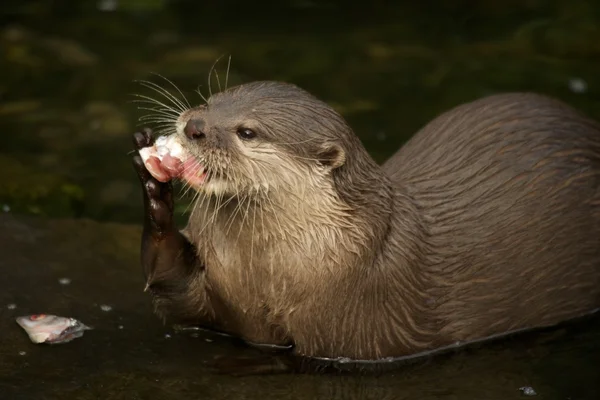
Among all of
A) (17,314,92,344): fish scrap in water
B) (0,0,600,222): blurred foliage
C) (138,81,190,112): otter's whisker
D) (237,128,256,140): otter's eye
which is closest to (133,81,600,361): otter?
(237,128,256,140): otter's eye

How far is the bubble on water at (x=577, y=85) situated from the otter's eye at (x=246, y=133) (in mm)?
2926

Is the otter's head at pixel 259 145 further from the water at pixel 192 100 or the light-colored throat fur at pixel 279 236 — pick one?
the water at pixel 192 100

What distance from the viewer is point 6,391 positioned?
3.95 m

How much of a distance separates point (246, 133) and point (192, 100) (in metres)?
2.43

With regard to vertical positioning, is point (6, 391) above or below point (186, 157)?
below

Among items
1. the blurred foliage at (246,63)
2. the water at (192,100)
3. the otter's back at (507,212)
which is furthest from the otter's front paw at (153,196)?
the blurred foliage at (246,63)

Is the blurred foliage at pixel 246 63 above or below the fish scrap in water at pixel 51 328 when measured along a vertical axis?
above

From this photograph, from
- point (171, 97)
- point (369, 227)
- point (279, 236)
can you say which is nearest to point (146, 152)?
point (279, 236)

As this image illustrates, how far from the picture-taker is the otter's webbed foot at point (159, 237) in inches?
158

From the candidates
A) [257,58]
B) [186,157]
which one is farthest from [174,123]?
[257,58]

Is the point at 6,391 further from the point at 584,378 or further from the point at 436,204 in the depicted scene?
the point at 584,378

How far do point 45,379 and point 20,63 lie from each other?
9.86 feet

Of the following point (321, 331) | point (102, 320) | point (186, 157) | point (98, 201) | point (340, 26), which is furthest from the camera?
point (340, 26)

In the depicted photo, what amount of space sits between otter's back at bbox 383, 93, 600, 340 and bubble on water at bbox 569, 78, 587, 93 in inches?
71.5
